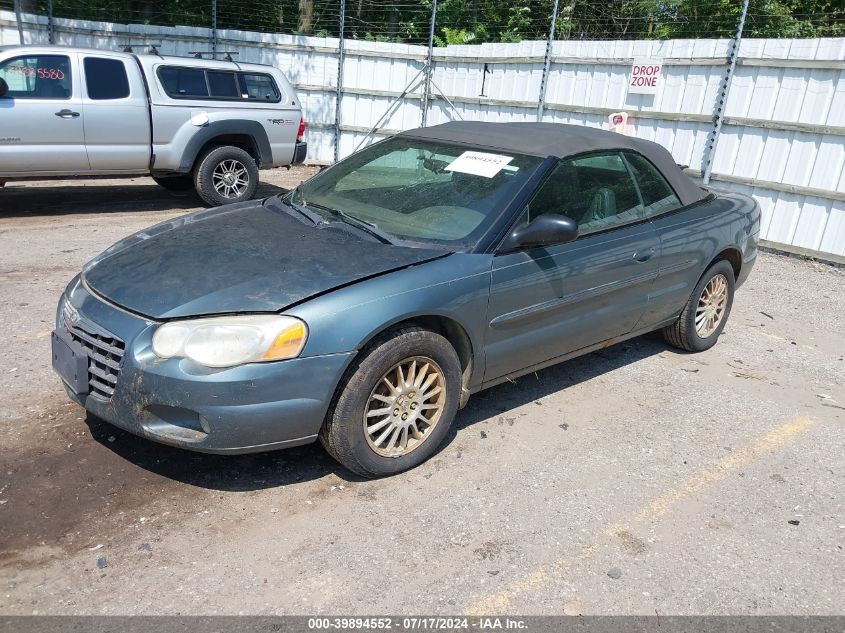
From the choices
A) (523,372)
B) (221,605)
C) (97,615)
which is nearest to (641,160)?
(523,372)

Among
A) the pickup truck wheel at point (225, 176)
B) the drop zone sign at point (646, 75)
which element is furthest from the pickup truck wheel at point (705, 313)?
the pickup truck wheel at point (225, 176)

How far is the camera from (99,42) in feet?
43.4

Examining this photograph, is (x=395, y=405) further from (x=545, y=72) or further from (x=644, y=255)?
(x=545, y=72)

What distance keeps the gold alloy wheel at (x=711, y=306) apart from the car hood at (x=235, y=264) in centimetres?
267

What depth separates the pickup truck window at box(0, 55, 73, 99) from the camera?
802cm

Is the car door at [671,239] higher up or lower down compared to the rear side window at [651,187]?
lower down

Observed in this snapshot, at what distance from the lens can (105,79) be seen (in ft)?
28.1

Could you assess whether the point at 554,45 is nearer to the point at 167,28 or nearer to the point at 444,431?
the point at 167,28

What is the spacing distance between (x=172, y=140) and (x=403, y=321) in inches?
267

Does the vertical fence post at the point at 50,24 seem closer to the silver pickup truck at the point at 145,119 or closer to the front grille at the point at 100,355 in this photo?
the silver pickup truck at the point at 145,119

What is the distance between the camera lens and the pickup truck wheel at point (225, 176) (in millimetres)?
9430

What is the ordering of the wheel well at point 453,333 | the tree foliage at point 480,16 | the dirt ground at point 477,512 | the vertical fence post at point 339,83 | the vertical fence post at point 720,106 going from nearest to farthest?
the dirt ground at point 477,512 → the wheel well at point 453,333 → the vertical fence post at point 720,106 → the vertical fence post at point 339,83 → the tree foliage at point 480,16

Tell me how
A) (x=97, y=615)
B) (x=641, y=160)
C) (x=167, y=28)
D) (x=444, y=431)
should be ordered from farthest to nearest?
(x=167, y=28), (x=641, y=160), (x=444, y=431), (x=97, y=615)

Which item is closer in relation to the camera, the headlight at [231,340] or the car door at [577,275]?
the headlight at [231,340]
